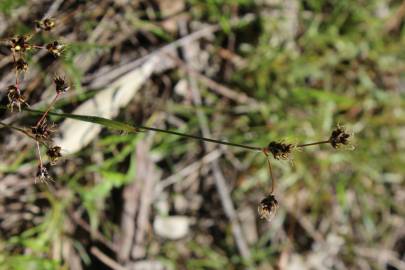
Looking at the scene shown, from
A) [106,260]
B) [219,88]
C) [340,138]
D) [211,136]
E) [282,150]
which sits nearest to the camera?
[282,150]

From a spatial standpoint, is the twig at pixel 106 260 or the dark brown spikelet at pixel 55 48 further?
the twig at pixel 106 260

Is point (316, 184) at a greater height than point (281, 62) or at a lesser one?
lesser

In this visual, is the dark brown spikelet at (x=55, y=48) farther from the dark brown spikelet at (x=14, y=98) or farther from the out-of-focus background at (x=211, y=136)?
the out-of-focus background at (x=211, y=136)

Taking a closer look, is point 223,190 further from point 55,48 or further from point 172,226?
point 55,48

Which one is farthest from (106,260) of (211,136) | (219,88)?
→ (219,88)

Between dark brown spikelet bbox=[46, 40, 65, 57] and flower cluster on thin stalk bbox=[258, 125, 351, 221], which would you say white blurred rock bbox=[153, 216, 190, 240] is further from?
dark brown spikelet bbox=[46, 40, 65, 57]

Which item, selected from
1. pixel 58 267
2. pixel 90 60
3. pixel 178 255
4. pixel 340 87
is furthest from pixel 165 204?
pixel 340 87

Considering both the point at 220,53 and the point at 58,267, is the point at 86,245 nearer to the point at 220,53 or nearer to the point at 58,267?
the point at 58,267

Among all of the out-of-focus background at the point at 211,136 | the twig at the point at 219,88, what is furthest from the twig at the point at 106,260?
the twig at the point at 219,88
